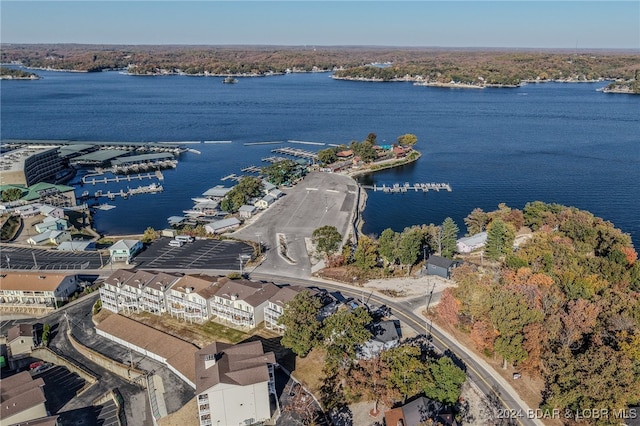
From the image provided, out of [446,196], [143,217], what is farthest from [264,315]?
[446,196]

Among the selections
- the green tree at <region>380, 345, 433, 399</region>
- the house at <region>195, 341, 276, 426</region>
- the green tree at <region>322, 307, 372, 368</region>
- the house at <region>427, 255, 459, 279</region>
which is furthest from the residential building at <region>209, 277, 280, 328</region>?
the house at <region>427, 255, 459, 279</region>

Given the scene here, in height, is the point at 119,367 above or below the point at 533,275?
below

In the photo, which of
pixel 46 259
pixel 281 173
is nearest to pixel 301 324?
pixel 46 259

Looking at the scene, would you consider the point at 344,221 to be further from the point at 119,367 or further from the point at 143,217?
the point at 119,367

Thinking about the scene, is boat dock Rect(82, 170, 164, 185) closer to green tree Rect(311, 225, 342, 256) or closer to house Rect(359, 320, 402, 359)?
green tree Rect(311, 225, 342, 256)

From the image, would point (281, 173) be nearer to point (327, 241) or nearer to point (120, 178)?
point (327, 241)

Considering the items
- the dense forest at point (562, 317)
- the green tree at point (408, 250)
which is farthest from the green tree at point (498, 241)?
the green tree at point (408, 250)

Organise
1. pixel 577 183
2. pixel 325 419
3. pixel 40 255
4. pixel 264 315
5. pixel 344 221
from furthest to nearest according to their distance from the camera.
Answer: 1. pixel 577 183
2. pixel 344 221
3. pixel 40 255
4. pixel 264 315
5. pixel 325 419

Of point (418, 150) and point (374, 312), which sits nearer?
point (374, 312)
